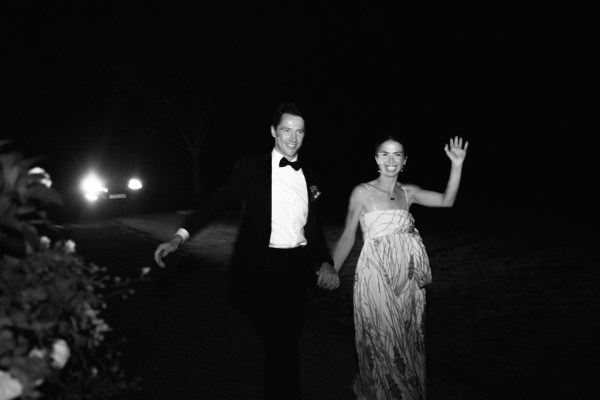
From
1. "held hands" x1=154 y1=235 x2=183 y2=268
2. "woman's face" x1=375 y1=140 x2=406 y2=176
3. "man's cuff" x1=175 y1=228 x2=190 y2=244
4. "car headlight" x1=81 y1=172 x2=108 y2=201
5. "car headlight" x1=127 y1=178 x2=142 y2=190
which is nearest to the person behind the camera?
"held hands" x1=154 y1=235 x2=183 y2=268

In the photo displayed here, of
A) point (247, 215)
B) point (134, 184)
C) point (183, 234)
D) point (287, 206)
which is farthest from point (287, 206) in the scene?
point (134, 184)

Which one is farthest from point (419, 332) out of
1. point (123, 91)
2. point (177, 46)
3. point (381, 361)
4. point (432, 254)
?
point (123, 91)

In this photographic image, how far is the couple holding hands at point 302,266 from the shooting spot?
3512 mm

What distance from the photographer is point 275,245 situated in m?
3.56

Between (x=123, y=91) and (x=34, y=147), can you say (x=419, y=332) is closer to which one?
(x=123, y=91)

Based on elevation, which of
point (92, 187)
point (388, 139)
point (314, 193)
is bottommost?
point (92, 187)

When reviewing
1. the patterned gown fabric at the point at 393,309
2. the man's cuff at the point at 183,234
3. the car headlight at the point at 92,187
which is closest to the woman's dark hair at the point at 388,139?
the patterned gown fabric at the point at 393,309

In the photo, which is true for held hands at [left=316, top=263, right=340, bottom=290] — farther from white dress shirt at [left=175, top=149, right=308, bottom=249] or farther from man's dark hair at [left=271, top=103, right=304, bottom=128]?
man's dark hair at [left=271, top=103, right=304, bottom=128]

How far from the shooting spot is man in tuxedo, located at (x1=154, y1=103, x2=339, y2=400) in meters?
3.50

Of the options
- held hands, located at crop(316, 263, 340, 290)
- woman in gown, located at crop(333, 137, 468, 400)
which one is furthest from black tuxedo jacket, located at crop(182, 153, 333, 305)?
woman in gown, located at crop(333, 137, 468, 400)

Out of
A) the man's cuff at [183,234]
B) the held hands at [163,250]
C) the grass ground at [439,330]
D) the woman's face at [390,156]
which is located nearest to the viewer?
the held hands at [163,250]

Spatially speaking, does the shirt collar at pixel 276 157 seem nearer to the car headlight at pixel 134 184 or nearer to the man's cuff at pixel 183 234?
the man's cuff at pixel 183 234

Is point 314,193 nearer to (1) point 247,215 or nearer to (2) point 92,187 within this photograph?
(1) point 247,215

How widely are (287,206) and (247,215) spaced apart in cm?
30
